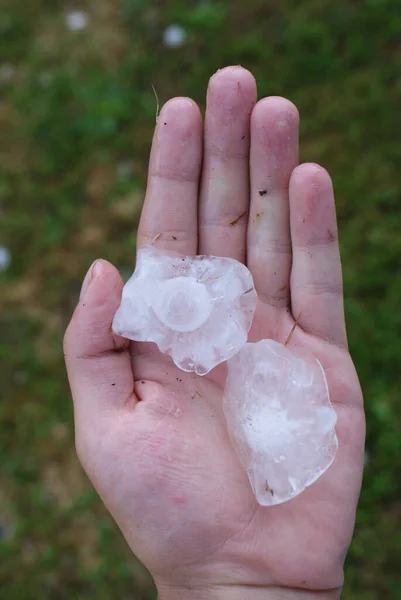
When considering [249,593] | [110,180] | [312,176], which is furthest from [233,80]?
[249,593]

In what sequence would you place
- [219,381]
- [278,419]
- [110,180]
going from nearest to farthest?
1. [278,419]
2. [219,381]
3. [110,180]

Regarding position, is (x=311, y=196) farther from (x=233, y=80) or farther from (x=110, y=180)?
(x=110, y=180)

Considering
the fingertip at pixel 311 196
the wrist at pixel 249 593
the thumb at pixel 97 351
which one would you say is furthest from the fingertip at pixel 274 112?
the wrist at pixel 249 593

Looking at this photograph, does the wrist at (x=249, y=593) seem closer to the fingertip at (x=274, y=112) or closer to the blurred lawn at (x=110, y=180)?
the blurred lawn at (x=110, y=180)

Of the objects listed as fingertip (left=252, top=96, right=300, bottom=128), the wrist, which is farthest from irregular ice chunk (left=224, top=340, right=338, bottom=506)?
fingertip (left=252, top=96, right=300, bottom=128)

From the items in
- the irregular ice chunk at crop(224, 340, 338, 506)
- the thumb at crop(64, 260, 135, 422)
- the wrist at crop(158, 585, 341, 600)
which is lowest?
the wrist at crop(158, 585, 341, 600)

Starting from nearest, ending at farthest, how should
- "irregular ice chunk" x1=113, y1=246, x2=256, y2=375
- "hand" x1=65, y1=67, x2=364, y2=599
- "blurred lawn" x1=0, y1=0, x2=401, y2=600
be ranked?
"hand" x1=65, y1=67, x2=364, y2=599 → "irregular ice chunk" x1=113, y1=246, x2=256, y2=375 → "blurred lawn" x1=0, y1=0, x2=401, y2=600

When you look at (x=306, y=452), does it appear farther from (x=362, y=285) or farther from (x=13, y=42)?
(x=13, y=42)

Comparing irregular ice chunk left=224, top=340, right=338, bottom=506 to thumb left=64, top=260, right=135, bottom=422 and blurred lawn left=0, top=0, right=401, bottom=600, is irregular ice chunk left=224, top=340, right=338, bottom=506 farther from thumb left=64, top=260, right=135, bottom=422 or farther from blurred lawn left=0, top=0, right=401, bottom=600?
blurred lawn left=0, top=0, right=401, bottom=600

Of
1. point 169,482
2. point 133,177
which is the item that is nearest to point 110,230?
point 133,177
